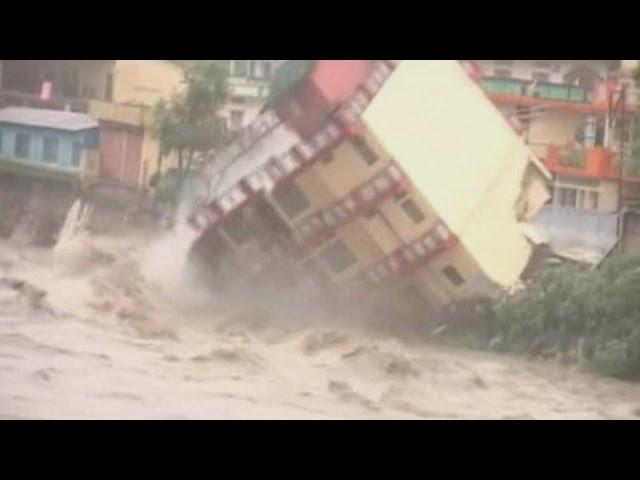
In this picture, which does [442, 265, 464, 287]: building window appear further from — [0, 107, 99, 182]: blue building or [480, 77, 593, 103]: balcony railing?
→ [0, 107, 99, 182]: blue building

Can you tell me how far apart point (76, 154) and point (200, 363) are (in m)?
0.77

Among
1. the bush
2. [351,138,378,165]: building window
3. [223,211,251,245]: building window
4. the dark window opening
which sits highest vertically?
the dark window opening

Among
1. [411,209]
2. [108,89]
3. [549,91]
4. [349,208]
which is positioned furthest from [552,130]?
[108,89]

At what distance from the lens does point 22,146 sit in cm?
423

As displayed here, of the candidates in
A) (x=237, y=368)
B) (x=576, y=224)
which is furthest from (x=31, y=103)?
(x=576, y=224)

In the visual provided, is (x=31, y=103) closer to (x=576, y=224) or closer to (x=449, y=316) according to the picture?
(x=449, y=316)

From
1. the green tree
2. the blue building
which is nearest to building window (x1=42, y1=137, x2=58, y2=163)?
the blue building

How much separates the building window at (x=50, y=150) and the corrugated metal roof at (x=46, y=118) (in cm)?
5

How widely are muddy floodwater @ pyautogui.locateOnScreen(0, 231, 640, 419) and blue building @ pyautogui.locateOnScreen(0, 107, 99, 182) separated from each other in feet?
0.83

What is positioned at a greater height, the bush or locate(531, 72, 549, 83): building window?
locate(531, 72, 549, 83): building window

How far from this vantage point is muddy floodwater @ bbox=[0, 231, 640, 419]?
13.6ft

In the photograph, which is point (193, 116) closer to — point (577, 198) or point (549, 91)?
point (549, 91)

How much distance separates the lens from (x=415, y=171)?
4.12 m

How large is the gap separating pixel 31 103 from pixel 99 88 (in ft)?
0.73
